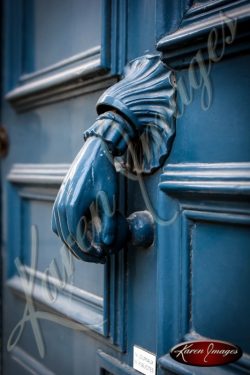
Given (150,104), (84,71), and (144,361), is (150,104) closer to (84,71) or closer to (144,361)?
(84,71)

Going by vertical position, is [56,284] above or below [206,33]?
below

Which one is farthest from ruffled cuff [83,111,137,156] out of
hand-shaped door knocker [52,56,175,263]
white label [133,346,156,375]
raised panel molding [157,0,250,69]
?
white label [133,346,156,375]

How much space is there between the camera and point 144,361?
2.78ft

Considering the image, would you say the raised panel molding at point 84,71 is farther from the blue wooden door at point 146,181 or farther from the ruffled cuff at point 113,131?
the ruffled cuff at point 113,131

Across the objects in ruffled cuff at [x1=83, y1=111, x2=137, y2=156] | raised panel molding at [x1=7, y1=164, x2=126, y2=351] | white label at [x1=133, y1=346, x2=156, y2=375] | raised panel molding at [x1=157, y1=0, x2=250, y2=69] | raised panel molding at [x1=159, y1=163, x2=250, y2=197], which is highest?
raised panel molding at [x1=157, y1=0, x2=250, y2=69]

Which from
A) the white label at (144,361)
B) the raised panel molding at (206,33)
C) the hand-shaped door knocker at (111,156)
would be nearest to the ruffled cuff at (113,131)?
the hand-shaped door knocker at (111,156)

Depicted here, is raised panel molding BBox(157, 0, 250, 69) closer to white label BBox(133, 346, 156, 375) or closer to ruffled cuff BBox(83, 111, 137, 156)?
ruffled cuff BBox(83, 111, 137, 156)

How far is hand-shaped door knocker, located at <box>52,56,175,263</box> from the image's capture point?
31.0 inches

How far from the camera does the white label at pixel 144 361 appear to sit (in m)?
0.83

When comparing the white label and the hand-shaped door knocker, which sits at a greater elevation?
the hand-shaped door knocker

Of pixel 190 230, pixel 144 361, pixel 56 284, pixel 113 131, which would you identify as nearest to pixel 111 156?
pixel 113 131

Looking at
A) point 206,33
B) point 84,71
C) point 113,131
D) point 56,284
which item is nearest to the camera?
point 206,33

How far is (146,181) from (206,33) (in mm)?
282

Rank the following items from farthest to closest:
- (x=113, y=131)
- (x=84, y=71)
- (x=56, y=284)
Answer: (x=56, y=284)
(x=84, y=71)
(x=113, y=131)
